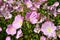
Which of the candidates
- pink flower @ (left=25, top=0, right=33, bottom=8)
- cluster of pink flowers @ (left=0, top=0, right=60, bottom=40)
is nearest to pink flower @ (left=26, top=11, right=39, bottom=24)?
cluster of pink flowers @ (left=0, top=0, right=60, bottom=40)

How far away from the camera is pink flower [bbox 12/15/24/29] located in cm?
212

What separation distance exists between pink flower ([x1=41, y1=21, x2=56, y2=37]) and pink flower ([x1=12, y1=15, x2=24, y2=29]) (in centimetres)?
17

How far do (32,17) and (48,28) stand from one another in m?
0.18

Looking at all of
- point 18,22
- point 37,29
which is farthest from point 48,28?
point 18,22

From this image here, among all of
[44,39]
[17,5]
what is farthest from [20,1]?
[44,39]

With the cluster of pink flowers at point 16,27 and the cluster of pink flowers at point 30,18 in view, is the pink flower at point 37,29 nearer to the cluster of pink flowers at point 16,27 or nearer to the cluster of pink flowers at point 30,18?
the cluster of pink flowers at point 30,18

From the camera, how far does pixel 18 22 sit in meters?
2.16

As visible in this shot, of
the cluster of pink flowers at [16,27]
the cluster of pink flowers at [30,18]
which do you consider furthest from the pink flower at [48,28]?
the cluster of pink flowers at [16,27]

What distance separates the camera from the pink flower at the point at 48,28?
6.90ft

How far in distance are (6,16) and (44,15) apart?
309 mm

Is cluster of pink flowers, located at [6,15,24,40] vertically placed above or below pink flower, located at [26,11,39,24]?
below

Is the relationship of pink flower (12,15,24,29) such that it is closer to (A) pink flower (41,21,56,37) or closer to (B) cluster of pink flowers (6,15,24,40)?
(B) cluster of pink flowers (6,15,24,40)

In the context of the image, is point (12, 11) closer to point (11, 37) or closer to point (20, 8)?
point (20, 8)

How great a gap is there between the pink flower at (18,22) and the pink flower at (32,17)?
0.05 meters
